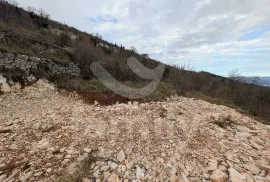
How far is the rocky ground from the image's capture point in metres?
2.56

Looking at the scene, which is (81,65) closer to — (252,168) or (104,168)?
(104,168)

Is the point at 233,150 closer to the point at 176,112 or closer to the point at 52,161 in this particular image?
the point at 176,112

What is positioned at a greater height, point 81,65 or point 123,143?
point 81,65

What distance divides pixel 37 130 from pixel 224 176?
3708 mm

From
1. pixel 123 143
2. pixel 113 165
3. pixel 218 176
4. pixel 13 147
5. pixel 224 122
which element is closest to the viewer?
pixel 218 176

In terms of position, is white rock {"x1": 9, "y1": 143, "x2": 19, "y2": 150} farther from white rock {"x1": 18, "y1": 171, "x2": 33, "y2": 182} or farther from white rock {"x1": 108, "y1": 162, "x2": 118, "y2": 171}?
white rock {"x1": 108, "y1": 162, "x2": 118, "y2": 171}

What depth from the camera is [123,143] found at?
331 cm

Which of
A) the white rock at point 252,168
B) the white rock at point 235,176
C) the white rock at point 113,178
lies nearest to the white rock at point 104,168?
the white rock at point 113,178

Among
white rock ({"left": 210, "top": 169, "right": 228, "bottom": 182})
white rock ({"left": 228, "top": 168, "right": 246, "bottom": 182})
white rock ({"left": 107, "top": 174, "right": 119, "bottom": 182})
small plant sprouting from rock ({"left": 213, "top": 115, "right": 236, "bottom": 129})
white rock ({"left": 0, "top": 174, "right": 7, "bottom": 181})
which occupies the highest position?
small plant sprouting from rock ({"left": 213, "top": 115, "right": 236, "bottom": 129})

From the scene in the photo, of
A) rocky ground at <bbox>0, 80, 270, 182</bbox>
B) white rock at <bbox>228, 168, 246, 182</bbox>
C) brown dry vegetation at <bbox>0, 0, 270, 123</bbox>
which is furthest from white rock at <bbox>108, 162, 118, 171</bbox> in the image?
brown dry vegetation at <bbox>0, 0, 270, 123</bbox>

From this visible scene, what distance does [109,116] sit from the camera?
448 cm

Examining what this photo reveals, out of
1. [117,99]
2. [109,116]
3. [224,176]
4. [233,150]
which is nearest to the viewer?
[224,176]

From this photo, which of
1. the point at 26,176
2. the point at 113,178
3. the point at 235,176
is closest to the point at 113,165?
the point at 113,178

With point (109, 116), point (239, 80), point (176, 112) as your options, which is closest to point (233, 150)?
point (176, 112)
